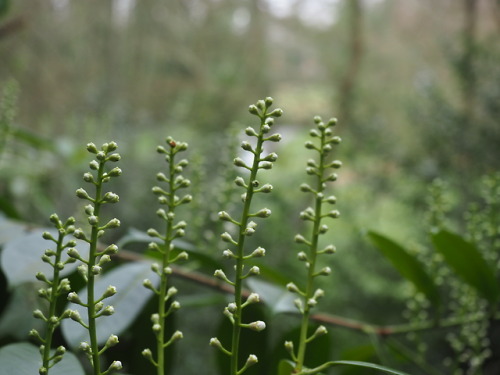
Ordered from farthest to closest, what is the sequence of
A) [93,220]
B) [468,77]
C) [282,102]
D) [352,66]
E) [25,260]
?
[282,102] < [352,66] < [468,77] < [25,260] < [93,220]

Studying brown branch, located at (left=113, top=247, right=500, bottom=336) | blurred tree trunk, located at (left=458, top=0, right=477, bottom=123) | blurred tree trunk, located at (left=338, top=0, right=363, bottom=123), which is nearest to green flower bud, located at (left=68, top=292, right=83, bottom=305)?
brown branch, located at (left=113, top=247, right=500, bottom=336)

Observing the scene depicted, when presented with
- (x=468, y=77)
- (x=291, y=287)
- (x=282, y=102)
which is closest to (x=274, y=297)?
(x=291, y=287)

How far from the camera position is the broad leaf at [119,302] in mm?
498

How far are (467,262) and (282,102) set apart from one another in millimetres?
5190

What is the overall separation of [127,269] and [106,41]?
3565 millimetres

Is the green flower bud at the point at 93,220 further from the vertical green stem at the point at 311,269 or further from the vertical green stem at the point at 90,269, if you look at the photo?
the vertical green stem at the point at 311,269

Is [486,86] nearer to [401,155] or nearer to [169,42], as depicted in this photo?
[401,155]

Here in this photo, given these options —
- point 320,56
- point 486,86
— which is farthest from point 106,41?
point 486,86

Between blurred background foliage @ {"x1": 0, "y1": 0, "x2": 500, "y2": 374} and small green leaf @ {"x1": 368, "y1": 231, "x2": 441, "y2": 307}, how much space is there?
28 centimetres

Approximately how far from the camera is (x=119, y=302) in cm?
57

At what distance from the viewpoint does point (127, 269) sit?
0.63 m

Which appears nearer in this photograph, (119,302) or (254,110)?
(254,110)

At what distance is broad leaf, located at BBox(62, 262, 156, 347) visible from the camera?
1.63ft

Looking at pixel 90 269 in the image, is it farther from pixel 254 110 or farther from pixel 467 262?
pixel 467 262
